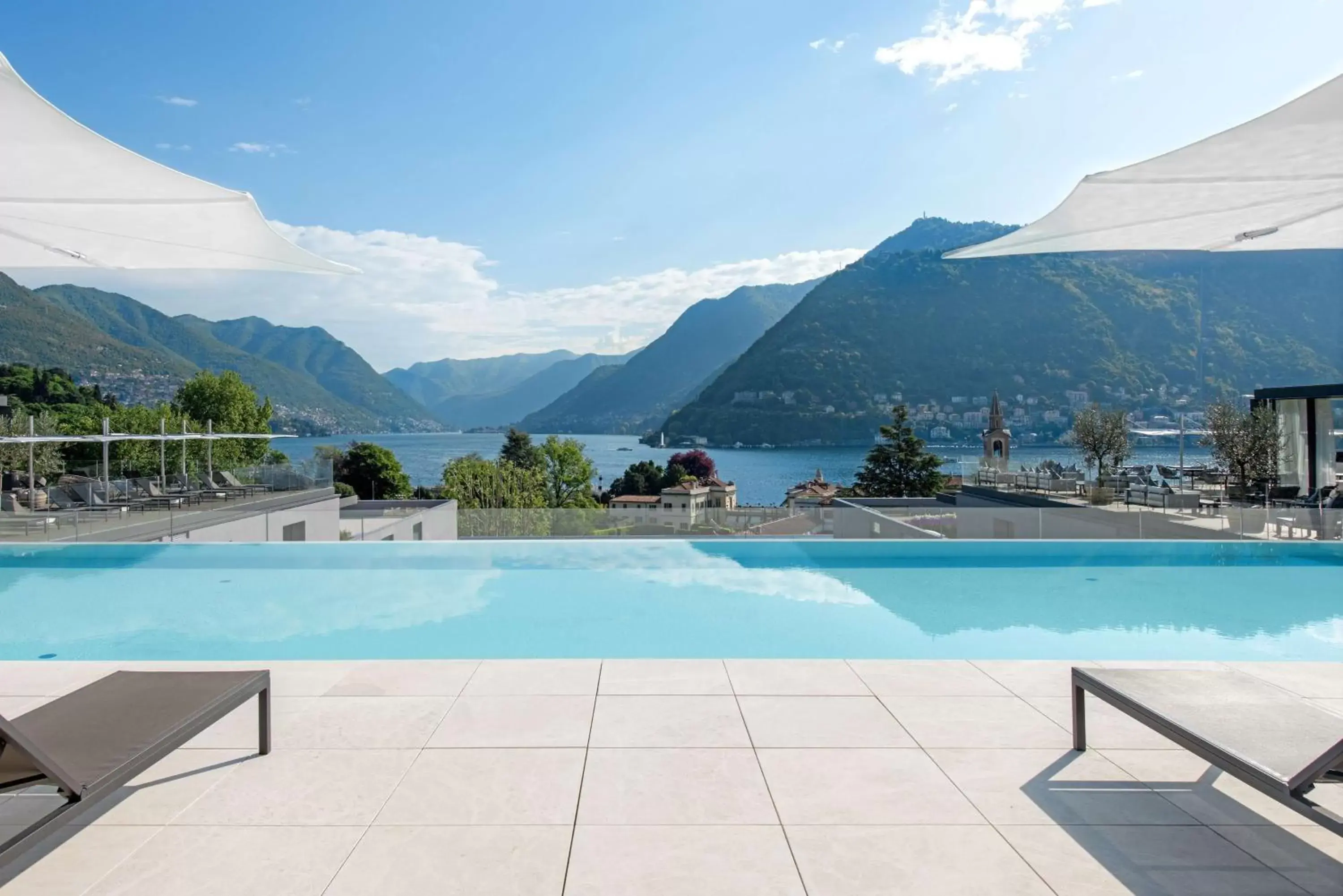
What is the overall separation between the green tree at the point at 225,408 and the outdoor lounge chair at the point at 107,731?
52072mm

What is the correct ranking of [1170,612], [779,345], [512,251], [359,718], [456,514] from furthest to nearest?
[779,345] → [512,251] → [456,514] → [1170,612] → [359,718]

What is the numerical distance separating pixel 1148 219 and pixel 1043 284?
184 ft

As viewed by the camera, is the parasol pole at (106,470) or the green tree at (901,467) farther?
the green tree at (901,467)

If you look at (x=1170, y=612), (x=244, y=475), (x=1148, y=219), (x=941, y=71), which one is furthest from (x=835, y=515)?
(x=941, y=71)

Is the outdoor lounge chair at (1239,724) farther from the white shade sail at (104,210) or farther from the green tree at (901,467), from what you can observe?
the green tree at (901,467)

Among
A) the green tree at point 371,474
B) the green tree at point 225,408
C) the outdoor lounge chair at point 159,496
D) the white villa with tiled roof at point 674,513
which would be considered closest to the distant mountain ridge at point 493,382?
the green tree at point 371,474

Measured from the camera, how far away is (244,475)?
14.4 metres

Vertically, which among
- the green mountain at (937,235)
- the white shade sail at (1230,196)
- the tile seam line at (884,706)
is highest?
the green mountain at (937,235)

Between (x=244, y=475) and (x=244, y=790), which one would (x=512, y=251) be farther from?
(x=244, y=790)

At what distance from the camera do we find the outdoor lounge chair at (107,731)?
2.03m

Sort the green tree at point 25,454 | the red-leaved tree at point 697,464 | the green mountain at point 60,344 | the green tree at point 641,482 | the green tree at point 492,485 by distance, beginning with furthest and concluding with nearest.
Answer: the red-leaved tree at point 697,464
the green tree at point 641,482
the green mountain at point 60,344
the green tree at point 492,485
the green tree at point 25,454

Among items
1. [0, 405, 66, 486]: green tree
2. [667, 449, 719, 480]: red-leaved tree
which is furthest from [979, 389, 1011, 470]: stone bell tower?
[667, 449, 719, 480]: red-leaved tree

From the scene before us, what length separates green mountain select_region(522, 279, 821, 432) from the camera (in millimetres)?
103500

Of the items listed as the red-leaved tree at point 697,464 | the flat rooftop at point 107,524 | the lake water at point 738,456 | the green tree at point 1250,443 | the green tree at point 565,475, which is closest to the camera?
the flat rooftop at point 107,524
